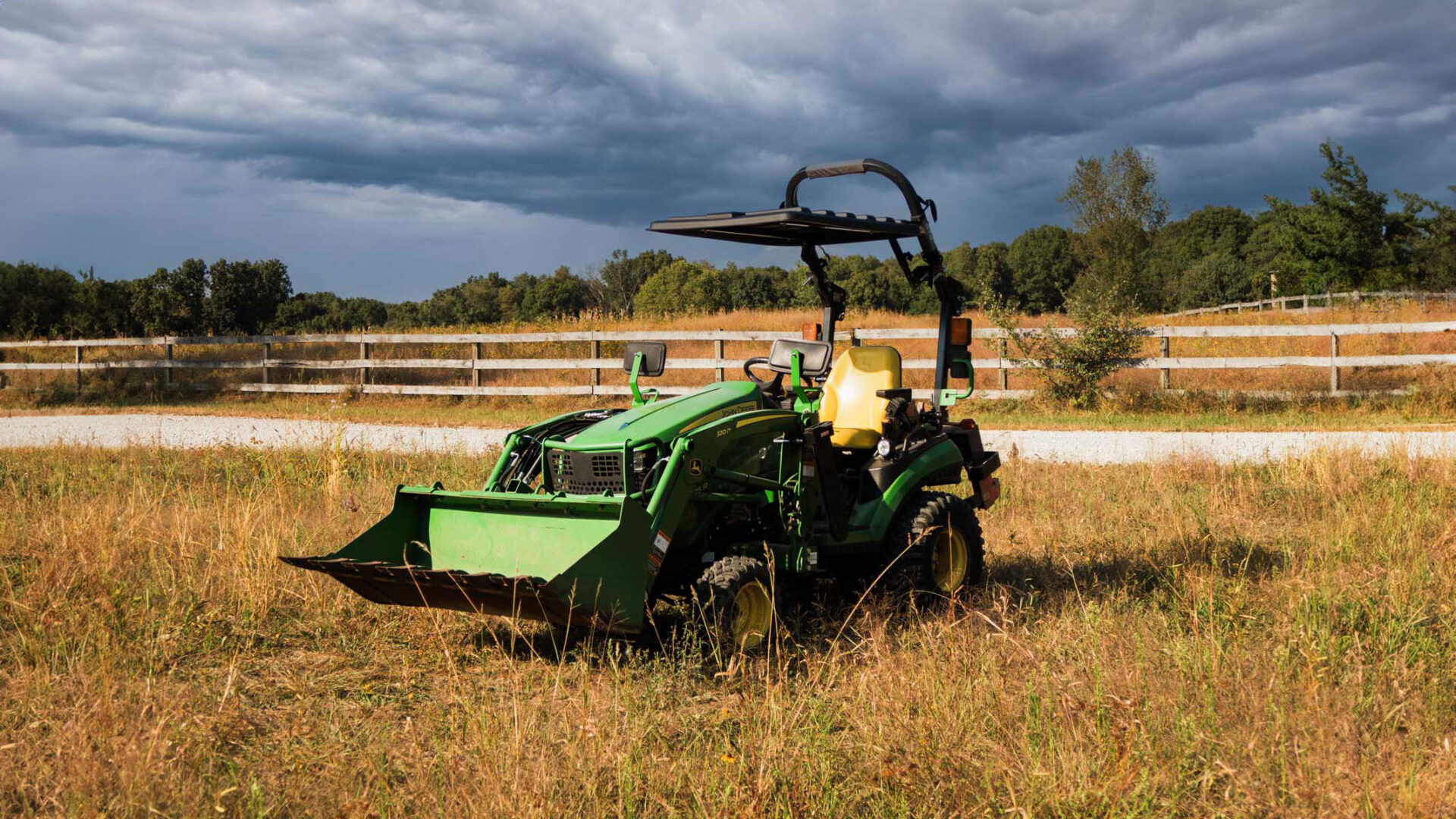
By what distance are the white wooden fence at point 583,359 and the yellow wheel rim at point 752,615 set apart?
1094 centimetres

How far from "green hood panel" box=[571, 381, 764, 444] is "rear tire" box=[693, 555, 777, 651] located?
1.93 feet

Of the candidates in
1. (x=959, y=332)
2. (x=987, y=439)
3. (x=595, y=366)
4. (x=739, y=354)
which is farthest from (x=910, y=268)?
(x=739, y=354)

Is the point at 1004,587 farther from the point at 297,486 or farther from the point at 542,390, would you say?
the point at 542,390

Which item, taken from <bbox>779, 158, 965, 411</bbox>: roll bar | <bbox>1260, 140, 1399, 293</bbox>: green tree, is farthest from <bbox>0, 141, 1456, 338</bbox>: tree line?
<bbox>779, 158, 965, 411</bbox>: roll bar

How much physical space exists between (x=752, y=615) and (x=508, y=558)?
1.03 m

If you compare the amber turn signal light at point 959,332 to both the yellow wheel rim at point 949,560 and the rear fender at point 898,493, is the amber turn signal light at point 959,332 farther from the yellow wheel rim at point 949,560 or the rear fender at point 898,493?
the yellow wheel rim at point 949,560

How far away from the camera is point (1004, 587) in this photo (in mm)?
5285

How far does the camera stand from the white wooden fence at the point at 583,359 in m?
16.2

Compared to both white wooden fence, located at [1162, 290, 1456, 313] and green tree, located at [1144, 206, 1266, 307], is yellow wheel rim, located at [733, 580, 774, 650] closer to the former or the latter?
white wooden fence, located at [1162, 290, 1456, 313]

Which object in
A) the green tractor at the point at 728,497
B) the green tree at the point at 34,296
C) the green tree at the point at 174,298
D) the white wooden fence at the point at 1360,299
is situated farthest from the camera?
the green tree at the point at 174,298

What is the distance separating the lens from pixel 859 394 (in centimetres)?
542

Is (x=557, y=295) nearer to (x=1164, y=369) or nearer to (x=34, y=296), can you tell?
(x=34, y=296)

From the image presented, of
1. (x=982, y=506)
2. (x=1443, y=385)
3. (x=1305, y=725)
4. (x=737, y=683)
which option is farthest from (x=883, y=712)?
(x=1443, y=385)

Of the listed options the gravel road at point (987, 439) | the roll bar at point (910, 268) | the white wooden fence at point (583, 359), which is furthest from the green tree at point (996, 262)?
the roll bar at point (910, 268)
